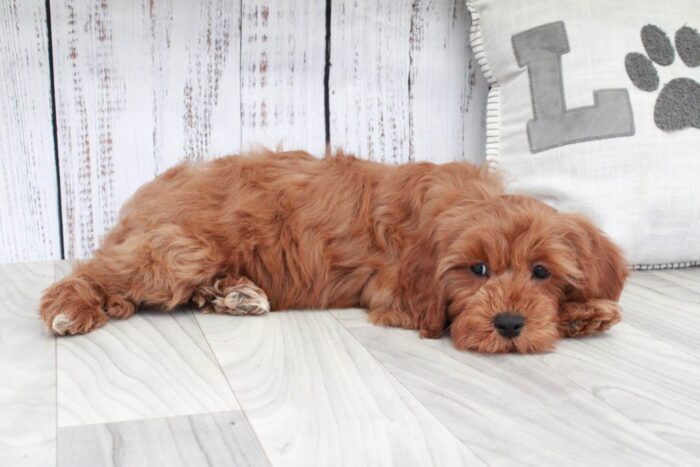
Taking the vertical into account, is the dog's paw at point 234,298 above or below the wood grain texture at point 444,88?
below

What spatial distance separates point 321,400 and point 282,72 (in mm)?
1729

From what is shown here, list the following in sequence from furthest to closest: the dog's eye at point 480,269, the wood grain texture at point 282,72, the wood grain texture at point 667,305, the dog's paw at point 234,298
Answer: the wood grain texture at point 282,72, the dog's paw at point 234,298, the wood grain texture at point 667,305, the dog's eye at point 480,269

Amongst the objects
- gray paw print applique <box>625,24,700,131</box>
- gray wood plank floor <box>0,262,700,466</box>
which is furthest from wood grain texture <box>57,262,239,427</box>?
gray paw print applique <box>625,24,700,131</box>

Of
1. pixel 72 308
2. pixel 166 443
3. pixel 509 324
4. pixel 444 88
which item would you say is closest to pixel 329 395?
pixel 166 443

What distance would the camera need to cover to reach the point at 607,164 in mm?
3115

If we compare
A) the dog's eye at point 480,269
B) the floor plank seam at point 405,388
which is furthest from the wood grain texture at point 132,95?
the dog's eye at point 480,269

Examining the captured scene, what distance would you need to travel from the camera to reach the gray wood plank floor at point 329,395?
5.88 ft

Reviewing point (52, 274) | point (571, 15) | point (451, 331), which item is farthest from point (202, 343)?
point (571, 15)

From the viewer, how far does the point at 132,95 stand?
3.26 meters

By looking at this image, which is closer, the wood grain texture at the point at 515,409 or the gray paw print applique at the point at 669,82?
the wood grain texture at the point at 515,409

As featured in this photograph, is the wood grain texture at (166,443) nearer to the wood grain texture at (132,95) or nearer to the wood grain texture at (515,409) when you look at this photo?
the wood grain texture at (515,409)

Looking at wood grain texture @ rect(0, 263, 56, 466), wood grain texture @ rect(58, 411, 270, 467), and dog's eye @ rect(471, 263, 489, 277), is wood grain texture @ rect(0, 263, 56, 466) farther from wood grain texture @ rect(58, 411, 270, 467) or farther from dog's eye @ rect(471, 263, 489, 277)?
dog's eye @ rect(471, 263, 489, 277)

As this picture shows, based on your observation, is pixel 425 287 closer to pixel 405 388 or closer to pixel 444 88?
pixel 405 388

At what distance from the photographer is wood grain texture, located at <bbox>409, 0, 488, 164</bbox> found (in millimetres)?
3549
